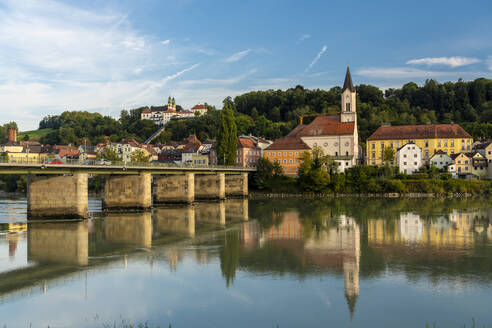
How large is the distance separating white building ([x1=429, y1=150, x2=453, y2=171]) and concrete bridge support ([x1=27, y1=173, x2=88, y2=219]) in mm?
65624

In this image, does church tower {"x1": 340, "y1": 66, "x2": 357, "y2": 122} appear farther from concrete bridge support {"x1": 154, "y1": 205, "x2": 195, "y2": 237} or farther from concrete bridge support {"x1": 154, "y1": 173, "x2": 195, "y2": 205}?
concrete bridge support {"x1": 154, "y1": 205, "x2": 195, "y2": 237}

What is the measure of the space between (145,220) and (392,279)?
97.9 ft

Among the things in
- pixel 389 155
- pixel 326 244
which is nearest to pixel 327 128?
pixel 389 155

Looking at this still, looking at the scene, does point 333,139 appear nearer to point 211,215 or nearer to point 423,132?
point 423,132

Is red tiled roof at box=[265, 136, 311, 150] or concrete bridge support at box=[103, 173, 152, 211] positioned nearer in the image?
concrete bridge support at box=[103, 173, 152, 211]

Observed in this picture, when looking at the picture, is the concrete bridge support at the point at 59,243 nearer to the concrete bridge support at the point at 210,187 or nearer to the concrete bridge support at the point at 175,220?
the concrete bridge support at the point at 175,220

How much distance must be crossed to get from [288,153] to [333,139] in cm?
1011

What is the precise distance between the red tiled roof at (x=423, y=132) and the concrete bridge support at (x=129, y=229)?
58.1 metres

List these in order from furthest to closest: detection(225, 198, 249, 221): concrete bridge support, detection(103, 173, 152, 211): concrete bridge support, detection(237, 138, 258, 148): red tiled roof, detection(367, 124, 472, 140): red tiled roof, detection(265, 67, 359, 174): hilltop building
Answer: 1. detection(237, 138, 258, 148): red tiled roof
2. detection(265, 67, 359, 174): hilltop building
3. detection(367, 124, 472, 140): red tiled roof
4. detection(103, 173, 152, 211): concrete bridge support
5. detection(225, 198, 249, 221): concrete bridge support

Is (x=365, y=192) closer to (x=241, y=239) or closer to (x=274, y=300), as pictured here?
(x=241, y=239)

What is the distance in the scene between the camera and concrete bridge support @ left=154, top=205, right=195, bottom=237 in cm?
4034

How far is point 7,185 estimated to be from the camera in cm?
8844

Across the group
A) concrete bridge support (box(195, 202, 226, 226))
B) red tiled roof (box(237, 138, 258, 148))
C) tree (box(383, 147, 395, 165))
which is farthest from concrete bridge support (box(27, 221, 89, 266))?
tree (box(383, 147, 395, 165))

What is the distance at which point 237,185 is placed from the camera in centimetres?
8075
